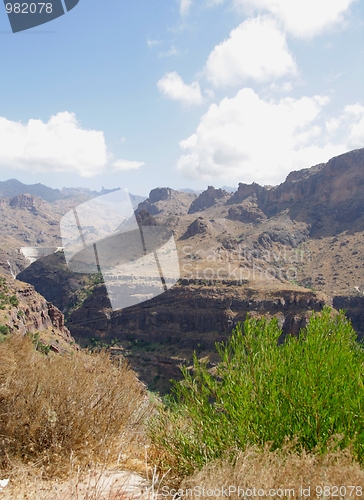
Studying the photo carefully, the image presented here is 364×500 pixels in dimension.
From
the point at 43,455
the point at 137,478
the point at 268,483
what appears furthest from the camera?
the point at 43,455

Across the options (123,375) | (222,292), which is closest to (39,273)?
(222,292)

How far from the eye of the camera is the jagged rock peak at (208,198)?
489 ft

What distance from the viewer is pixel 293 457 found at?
3.16m

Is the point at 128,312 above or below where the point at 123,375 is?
below

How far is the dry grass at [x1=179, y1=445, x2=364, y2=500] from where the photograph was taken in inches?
108

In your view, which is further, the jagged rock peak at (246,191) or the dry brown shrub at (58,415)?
the jagged rock peak at (246,191)

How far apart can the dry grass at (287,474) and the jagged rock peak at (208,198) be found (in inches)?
5719

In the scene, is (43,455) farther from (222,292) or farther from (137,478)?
(222,292)

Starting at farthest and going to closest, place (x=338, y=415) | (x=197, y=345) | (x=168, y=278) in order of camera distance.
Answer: (x=168, y=278) → (x=197, y=345) → (x=338, y=415)

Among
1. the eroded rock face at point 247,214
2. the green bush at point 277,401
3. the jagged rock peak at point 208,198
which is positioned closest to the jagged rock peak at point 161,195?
the jagged rock peak at point 208,198

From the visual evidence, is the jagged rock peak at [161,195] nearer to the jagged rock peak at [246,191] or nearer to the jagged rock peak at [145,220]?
the jagged rock peak at [246,191]

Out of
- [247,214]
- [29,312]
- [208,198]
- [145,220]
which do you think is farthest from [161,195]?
[29,312]

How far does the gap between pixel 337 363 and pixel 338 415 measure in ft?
1.82

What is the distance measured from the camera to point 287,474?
10.00ft
